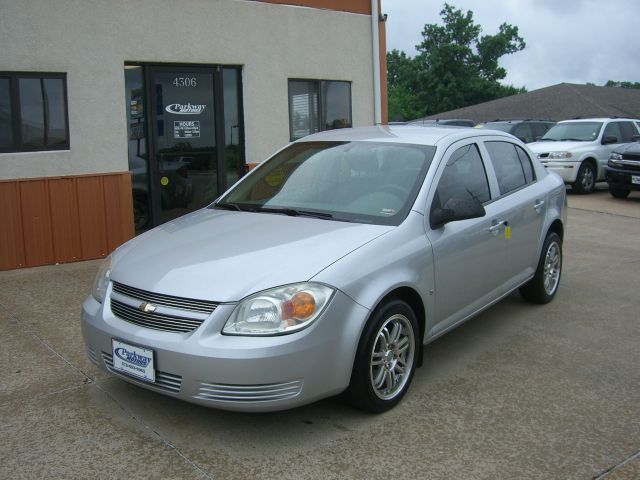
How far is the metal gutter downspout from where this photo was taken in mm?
10805

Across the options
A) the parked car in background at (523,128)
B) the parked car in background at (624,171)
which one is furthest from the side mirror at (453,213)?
the parked car in background at (523,128)

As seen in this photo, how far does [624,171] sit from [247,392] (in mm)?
13097

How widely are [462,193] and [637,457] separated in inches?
83.1

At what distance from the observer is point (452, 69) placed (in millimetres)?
64500

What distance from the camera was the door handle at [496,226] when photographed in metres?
5.15

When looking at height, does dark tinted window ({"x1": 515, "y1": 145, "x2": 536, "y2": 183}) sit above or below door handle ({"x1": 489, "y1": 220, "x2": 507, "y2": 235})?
above

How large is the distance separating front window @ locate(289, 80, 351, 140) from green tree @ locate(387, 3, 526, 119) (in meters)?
51.8

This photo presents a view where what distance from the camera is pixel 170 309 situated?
3.68m

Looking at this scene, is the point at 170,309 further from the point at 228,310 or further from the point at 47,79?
the point at 47,79

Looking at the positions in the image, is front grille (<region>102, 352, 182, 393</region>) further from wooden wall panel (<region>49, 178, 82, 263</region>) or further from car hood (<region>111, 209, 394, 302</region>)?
wooden wall panel (<region>49, 178, 82, 263</region>)

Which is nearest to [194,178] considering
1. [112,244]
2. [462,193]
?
[112,244]

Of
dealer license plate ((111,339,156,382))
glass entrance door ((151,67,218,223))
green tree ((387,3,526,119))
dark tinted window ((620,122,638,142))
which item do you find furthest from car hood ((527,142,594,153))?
green tree ((387,3,526,119))

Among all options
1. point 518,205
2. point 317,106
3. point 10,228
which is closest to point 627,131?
point 317,106

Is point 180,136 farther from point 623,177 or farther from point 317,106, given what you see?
point 623,177
